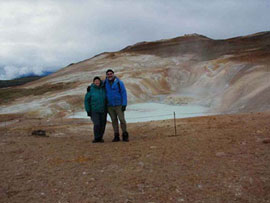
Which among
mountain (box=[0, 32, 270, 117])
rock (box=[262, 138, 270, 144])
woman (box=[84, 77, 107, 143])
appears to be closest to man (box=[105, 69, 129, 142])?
woman (box=[84, 77, 107, 143])

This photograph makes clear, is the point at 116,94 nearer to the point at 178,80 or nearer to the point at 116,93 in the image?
the point at 116,93

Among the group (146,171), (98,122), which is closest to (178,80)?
(98,122)

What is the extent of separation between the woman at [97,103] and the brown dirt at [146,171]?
2.50ft

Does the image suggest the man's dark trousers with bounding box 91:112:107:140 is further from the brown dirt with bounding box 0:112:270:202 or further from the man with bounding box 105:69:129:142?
the brown dirt with bounding box 0:112:270:202

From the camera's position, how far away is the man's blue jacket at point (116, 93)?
268 inches

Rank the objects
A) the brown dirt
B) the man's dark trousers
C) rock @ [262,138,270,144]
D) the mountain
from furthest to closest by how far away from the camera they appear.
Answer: the mountain < the man's dark trousers < rock @ [262,138,270,144] < the brown dirt

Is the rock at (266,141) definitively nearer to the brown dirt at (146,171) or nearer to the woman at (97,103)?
the brown dirt at (146,171)

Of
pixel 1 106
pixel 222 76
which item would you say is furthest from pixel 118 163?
pixel 222 76

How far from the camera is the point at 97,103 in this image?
699 centimetres

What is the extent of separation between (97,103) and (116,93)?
596mm

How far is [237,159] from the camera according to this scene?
4.62 meters

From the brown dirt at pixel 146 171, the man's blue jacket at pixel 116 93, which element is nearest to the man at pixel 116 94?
the man's blue jacket at pixel 116 93

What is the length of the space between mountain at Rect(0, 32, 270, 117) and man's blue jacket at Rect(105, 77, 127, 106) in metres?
9.42

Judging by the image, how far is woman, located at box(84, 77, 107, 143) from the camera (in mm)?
6938
